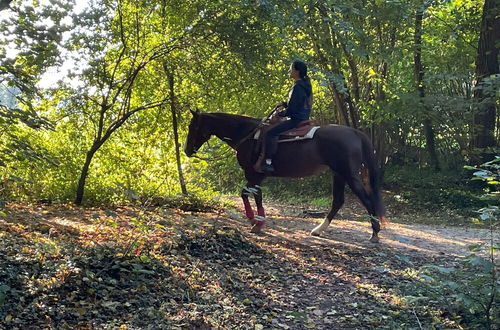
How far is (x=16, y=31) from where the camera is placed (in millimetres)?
4285

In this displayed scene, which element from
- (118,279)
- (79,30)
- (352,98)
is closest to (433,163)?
(352,98)

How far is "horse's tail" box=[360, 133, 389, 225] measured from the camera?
7148 mm

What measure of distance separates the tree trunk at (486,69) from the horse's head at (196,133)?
8074 mm

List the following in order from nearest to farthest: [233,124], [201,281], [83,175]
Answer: [201,281]
[233,124]
[83,175]

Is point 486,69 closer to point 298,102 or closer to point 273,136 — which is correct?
point 298,102

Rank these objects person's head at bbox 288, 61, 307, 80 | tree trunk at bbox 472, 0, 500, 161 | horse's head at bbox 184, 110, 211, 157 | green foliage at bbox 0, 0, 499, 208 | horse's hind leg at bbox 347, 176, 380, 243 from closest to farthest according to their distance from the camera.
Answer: green foliage at bbox 0, 0, 499, 208 → person's head at bbox 288, 61, 307, 80 → horse's hind leg at bbox 347, 176, 380, 243 → horse's head at bbox 184, 110, 211, 157 → tree trunk at bbox 472, 0, 500, 161

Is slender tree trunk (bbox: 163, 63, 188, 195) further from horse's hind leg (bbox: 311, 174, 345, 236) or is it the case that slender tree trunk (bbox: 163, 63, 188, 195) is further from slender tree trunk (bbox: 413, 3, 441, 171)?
slender tree trunk (bbox: 413, 3, 441, 171)

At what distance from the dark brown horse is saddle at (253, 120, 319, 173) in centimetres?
10

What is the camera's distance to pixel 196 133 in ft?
25.4

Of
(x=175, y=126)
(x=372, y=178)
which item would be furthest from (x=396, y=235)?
(x=175, y=126)

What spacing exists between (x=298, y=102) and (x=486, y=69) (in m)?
8.39

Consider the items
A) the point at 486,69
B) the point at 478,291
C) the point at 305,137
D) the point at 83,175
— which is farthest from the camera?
the point at 486,69

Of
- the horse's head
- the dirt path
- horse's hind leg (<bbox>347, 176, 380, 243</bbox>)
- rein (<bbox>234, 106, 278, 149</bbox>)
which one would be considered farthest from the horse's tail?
the horse's head

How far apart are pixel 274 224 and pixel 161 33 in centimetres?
411
